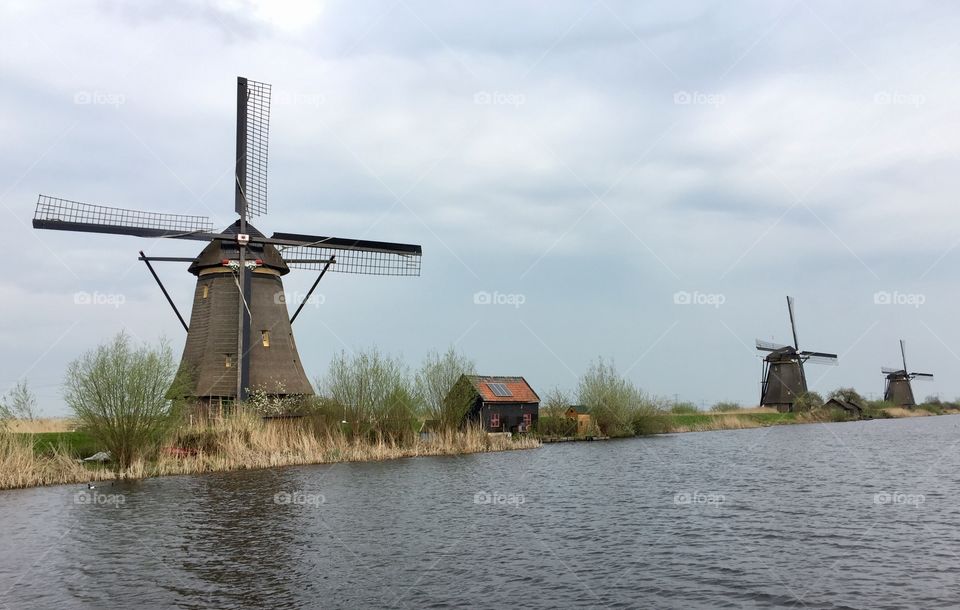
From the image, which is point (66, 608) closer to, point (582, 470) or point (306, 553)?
point (306, 553)

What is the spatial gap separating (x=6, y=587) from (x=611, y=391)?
128 feet

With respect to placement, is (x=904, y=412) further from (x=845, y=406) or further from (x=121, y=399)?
(x=121, y=399)

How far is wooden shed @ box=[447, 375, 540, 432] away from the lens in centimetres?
4162

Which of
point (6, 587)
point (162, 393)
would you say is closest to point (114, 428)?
point (162, 393)

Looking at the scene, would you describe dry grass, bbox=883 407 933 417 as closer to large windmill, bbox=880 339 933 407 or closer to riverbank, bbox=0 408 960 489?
large windmill, bbox=880 339 933 407

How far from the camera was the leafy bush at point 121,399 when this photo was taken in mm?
23281

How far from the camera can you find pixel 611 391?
46438mm
